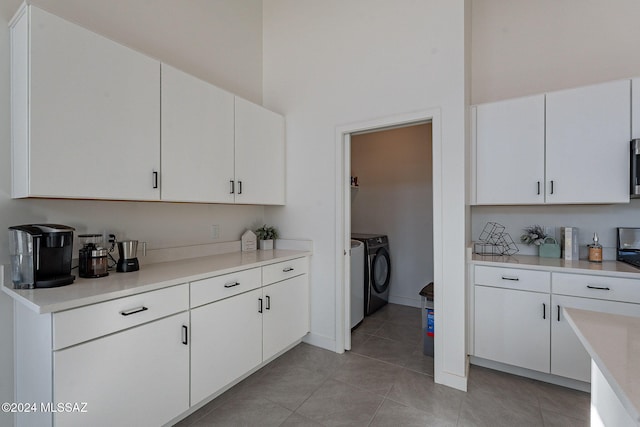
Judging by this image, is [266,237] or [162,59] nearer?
[162,59]

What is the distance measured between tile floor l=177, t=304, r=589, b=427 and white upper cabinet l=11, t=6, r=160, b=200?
5.01 feet

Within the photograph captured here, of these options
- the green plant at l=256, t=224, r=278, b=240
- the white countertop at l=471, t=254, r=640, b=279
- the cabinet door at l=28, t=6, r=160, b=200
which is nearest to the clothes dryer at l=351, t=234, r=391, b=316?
the green plant at l=256, t=224, r=278, b=240

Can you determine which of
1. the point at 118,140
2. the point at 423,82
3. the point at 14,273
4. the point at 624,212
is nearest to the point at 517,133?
the point at 423,82

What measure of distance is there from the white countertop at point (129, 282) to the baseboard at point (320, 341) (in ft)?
3.03

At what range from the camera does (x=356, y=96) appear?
8.54 feet

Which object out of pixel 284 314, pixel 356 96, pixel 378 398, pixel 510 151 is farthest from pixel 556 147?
pixel 284 314

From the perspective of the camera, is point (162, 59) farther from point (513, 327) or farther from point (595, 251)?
point (595, 251)

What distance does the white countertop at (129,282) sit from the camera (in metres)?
1.24

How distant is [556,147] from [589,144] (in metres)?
0.19

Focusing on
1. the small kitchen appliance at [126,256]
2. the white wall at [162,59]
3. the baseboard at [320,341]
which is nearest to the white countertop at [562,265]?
the baseboard at [320,341]

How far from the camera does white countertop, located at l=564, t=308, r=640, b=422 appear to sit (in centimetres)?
63

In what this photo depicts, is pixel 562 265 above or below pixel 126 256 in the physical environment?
below

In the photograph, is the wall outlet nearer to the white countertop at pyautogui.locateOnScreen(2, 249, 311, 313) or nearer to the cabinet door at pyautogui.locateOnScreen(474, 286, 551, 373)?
the white countertop at pyautogui.locateOnScreen(2, 249, 311, 313)

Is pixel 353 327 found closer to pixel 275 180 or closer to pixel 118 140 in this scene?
pixel 275 180
